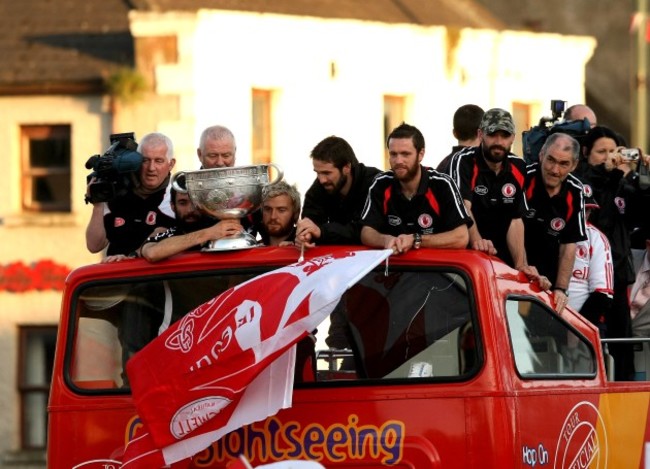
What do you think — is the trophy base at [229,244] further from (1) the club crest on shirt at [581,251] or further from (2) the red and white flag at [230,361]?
(1) the club crest on shirt at [581,251]

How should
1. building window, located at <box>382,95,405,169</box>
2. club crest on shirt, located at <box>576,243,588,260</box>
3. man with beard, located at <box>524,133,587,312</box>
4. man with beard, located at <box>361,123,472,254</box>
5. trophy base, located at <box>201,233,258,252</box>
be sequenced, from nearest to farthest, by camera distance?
trophy base, located at <box>201,233,258,252</box>
man with beard, located at <box>361,123,472,254</box>
man with beard, located at <box>524,133,587,312</box>
club crest on shirt, located at <box>576,243,588,260</box>
building window, located at <box>382,95,405,169</box>

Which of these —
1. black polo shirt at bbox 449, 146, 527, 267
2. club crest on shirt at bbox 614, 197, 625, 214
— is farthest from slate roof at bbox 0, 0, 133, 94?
black polo shirt at bbox 449, 146, 527, 267

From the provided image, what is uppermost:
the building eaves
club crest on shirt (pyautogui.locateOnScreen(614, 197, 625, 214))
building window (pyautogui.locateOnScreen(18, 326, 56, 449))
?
the building eaves

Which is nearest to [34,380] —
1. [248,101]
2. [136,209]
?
[248,101]

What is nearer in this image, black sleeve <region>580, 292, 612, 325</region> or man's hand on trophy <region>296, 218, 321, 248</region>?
man's hand on trophy <region>296, 218, 321, 248</region>

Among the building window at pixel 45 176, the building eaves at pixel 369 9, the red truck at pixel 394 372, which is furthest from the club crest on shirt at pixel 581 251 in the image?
the building window at pixel 45 176

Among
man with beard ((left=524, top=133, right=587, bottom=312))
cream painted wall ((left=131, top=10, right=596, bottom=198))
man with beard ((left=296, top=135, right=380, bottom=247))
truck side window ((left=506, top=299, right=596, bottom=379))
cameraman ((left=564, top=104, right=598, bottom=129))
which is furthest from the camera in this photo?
cream painted wall ((left=131, top=10, right=596, bottom=198))

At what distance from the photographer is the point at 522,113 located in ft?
114

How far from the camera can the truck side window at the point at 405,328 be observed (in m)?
9.73

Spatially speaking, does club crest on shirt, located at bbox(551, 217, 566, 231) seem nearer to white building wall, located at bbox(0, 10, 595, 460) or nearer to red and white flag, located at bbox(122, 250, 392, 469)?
red and white flag, located at bbox(122, 250, 392, 469)

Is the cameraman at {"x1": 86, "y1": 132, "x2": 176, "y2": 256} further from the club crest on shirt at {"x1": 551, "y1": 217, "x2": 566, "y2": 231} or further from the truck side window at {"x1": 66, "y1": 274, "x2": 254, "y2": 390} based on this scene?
the club crest on shirt at {"x1": 551, "y1": 217, "x2": 566, "y2": 231}

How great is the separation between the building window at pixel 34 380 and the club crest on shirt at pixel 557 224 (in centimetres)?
1986

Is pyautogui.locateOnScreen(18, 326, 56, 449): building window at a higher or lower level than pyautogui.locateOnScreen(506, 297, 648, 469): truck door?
lower

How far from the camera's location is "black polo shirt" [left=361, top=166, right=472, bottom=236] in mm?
10273
